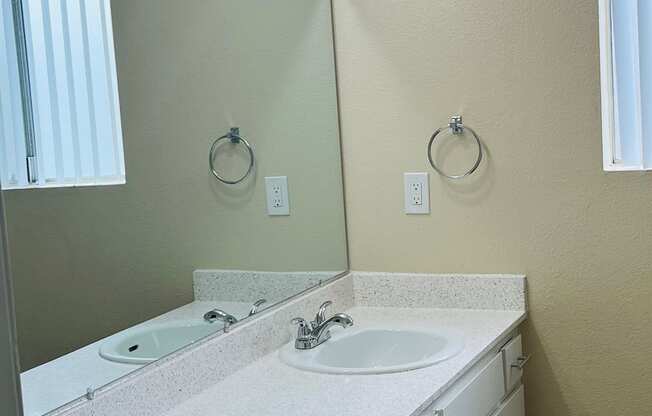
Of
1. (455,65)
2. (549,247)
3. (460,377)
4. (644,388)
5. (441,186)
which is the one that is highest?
(455,65)

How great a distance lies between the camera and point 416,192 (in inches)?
94.6

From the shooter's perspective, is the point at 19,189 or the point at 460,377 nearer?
the point at 19,189

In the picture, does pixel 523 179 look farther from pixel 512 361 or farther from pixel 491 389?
pixel 491 389

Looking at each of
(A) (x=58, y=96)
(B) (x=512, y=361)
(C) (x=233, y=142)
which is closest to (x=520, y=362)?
(B) (x=512, y=361)

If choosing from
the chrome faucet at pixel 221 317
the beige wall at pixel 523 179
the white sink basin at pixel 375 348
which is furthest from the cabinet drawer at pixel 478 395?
the chrome faucet at pixel 221 317

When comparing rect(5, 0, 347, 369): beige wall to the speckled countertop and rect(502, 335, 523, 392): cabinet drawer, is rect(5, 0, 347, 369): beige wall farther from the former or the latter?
rect(502, 335, 523, 392): cabinet drawer

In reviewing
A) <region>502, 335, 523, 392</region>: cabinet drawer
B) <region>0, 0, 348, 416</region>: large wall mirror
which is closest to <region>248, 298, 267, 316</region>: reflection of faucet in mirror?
<region>0, 0, 348, 416</region>: large wall mirror

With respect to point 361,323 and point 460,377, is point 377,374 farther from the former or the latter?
point 361,323

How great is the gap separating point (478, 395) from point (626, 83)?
0.95m

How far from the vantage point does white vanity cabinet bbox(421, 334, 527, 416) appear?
1.75 m

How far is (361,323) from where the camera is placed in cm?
228

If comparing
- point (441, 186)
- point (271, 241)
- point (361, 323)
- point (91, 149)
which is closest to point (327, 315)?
point (361, 323)

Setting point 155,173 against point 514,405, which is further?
point 514,405

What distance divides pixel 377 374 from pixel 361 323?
50 cm
